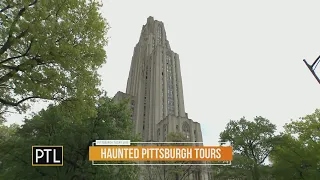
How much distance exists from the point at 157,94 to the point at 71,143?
66302 mm

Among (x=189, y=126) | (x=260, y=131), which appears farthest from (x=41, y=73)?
(x=189, y=126)

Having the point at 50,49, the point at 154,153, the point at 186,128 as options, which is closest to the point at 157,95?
the point at 186,128

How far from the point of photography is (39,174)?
623 inches

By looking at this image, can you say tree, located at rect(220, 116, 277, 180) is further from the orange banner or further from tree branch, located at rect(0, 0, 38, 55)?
tree branch, located at rect(0, 0, 38, 55)

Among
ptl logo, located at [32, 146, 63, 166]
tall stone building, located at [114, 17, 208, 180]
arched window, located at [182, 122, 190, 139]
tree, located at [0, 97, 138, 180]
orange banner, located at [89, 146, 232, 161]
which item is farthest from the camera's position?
tall stone building, located at [114, 17, 208, 180]

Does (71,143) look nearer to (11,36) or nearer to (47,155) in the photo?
(47,155)

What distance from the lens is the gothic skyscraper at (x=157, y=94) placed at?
7106 centimetres

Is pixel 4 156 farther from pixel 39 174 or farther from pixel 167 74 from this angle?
pixel 167 74

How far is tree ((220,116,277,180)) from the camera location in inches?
1054

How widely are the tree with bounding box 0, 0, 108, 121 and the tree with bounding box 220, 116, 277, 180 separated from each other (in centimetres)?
2266

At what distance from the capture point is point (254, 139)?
2753cm

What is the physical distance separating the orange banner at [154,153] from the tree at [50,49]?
442 cm

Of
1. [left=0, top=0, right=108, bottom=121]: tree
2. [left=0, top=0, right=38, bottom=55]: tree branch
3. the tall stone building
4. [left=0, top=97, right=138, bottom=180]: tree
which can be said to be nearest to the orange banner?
[left=0, top=97, right=138, bottom=180]: tree

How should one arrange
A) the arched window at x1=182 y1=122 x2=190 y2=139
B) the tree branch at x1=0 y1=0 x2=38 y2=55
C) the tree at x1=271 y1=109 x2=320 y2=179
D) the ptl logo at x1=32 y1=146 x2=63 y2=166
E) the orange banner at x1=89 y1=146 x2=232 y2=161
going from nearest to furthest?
the tree branch at x1=0 y1=0 x2=38 y2=55
the ptl logo at x1=32 y1=146 x2=63 y2=166
the orange banner at x1=89 y1=146 x2=232 y2=161
the tree at x1=271 y1=109 x2=320 y2=179
the arched window at x1=182 y1=122 x2=190 y2=139
